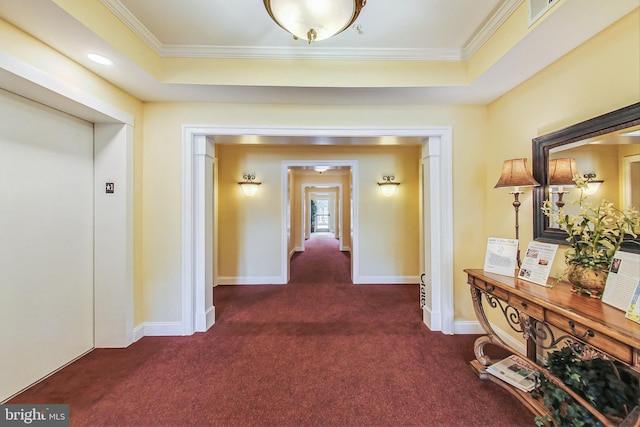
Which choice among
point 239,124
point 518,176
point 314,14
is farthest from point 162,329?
point 518,176

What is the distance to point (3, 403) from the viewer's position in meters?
1.63

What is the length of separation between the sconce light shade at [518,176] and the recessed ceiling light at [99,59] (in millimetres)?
3181

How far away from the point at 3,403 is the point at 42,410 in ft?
1.02

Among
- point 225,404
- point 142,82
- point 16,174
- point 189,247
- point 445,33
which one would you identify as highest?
point 445,33

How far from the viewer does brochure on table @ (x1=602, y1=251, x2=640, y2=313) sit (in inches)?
45.7

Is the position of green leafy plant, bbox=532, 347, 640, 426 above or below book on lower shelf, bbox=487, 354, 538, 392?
above

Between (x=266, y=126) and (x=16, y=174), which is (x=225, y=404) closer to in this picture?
(x=16, y=174)

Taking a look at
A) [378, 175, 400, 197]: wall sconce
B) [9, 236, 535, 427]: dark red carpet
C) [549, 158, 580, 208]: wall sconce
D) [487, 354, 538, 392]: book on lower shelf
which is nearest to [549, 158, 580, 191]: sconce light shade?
[549, 158, 580, 208]: wall sconce

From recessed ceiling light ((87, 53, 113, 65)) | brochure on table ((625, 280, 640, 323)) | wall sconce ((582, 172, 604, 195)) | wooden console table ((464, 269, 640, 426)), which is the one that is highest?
recessed ceiling light ((87, 53, 113, 65))

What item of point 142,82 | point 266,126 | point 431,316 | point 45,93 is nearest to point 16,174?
point 45,93

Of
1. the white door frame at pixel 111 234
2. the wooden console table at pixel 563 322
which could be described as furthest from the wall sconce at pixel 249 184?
the wooden console table at pixel 563 322

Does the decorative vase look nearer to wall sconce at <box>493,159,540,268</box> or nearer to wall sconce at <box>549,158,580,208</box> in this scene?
wall sconce at <box>493,159,540,268</box>

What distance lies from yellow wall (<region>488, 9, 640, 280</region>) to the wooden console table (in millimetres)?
551

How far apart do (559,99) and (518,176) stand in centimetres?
62
